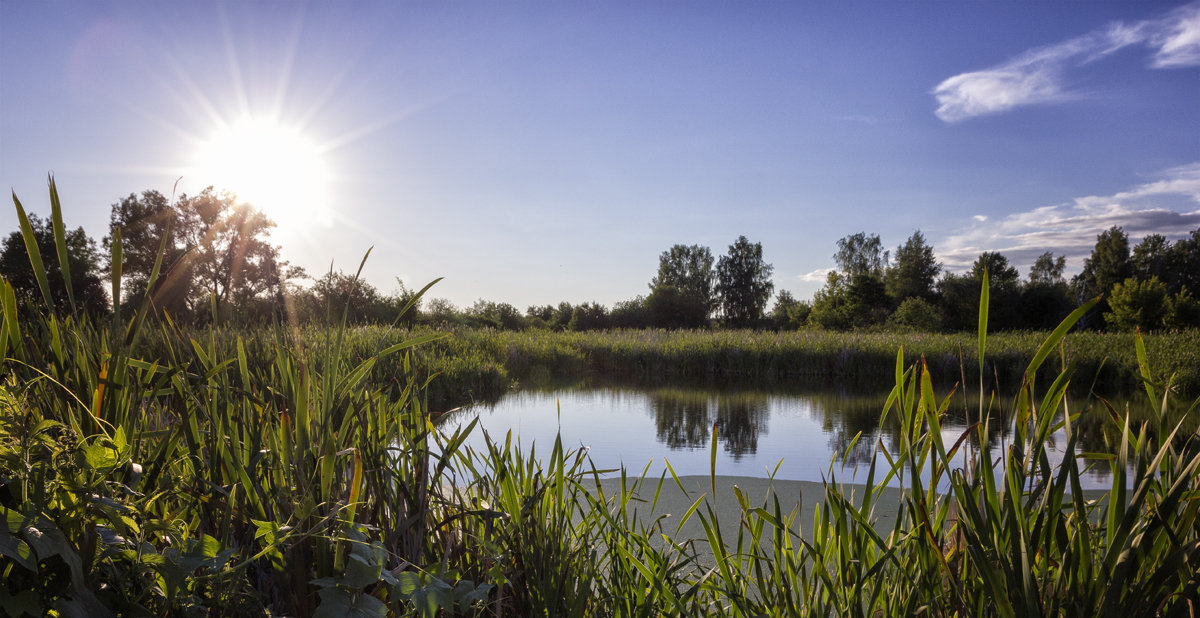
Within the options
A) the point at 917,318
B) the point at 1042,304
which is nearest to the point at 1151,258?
the point at 1042,304

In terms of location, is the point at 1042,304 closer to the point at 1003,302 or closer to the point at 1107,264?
the point at 1003,302

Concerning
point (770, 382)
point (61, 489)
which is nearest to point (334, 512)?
point (61, 489)

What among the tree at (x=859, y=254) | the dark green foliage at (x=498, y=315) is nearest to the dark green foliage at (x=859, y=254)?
the tree at (x=859, y=254)

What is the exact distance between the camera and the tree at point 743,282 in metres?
43.8

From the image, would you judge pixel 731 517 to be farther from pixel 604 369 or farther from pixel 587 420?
pixel 604 369

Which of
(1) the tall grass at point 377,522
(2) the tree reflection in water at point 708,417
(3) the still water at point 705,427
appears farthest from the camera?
(2) the tree reflection in water at point 708,417

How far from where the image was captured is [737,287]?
44.5m

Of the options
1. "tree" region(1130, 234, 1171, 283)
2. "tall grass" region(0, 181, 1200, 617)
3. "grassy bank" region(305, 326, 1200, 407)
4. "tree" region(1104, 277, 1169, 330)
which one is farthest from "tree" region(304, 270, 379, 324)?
"tree" region(1130, 234, 1171, 283)

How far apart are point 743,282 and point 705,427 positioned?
1580 inches

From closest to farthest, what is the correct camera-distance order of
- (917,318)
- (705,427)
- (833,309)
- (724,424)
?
(705,427) → (724,424) → (917,318) → (833,309)

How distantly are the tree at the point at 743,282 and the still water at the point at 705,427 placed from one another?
3599 cm

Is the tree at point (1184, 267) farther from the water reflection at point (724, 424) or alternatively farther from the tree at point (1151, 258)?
the water reflection at point (724, 424)

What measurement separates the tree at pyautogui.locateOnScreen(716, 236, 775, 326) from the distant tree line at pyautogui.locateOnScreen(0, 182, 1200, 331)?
2.9 inches

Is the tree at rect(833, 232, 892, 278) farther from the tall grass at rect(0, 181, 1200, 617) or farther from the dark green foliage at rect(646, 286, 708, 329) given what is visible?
the tall grass at rect(0, 181, 1200, 617)
